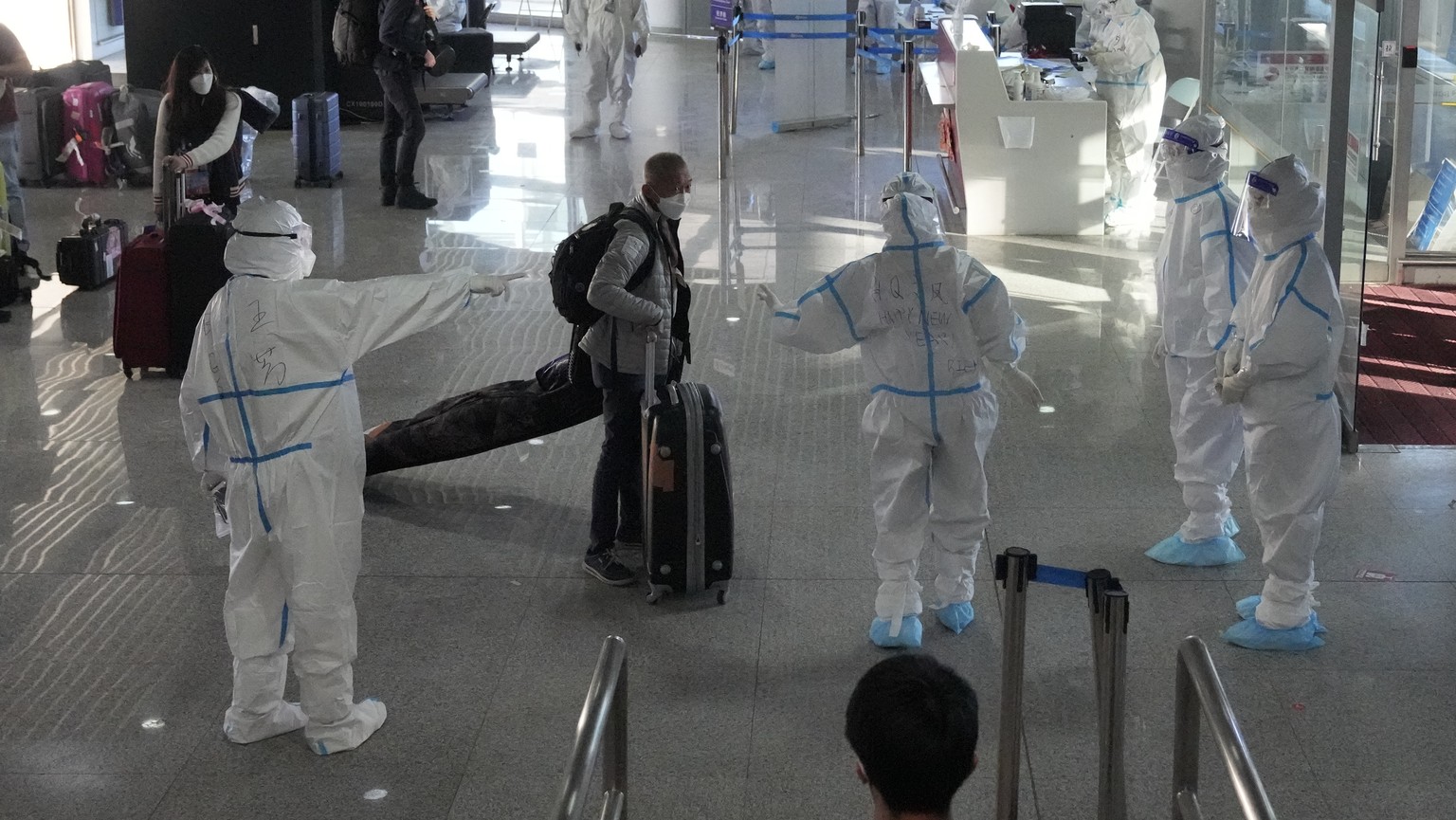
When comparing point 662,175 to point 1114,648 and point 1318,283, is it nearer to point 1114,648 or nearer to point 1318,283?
point 1318,283

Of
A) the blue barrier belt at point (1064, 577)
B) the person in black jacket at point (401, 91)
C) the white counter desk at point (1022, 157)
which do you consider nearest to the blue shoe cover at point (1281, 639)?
the blue barrier belt at point (1064, 577)

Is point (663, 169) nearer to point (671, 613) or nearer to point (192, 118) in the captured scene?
point (671, 613)

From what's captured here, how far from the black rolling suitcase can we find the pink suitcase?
27.6 ft

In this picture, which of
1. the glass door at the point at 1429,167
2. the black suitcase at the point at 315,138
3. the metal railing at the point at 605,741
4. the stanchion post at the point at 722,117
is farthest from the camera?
the stanchion post at the point at 722,117

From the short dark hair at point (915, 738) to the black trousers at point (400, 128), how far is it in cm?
922

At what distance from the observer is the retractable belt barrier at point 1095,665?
335 centimetres

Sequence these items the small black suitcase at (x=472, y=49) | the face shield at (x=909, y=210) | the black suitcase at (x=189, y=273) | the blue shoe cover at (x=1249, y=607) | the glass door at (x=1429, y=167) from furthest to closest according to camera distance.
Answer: the small black suitcase at (x=472, y=49) < the glass door at (x=1429, y=167) < the black suitcase at (x=189, y=273) < the blue shoe cover at (x=1249, y=607) < the face shield at (x=909, y=210)

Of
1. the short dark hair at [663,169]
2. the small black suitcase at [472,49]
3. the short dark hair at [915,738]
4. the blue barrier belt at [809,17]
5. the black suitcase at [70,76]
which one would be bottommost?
the short dark hair at [915,738]

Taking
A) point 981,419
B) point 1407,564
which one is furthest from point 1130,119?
point 981,419

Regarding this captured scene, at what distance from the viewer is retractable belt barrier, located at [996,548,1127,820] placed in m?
3.35

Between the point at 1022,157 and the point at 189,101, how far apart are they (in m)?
5.12

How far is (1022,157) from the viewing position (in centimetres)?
1044

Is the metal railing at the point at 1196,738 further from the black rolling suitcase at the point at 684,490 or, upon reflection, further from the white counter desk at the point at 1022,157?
the white counter desk at the point at 1022,157

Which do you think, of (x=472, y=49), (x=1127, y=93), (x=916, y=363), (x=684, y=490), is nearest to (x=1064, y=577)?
(x=916, y=363)
